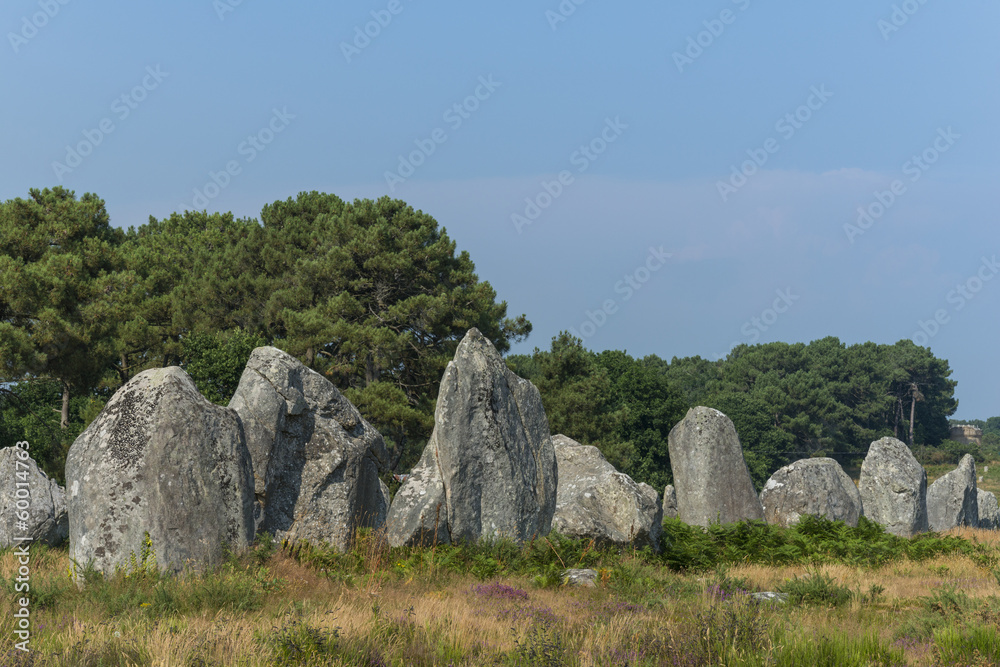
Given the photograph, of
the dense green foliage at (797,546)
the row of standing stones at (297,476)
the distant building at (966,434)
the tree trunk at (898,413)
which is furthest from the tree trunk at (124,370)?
the distant building at (966,434)

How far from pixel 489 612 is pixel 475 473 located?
457 centimetres

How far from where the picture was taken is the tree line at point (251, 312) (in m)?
26.2

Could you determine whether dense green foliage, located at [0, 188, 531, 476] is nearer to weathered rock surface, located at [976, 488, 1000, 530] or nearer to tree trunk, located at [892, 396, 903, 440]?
weathered rock surface, located at [976, 488, 1000, 530]

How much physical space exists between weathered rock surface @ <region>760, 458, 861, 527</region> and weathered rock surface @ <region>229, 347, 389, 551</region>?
14.0 meters

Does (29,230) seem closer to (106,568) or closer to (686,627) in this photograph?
(106,568)

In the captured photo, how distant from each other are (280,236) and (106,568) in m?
29.6

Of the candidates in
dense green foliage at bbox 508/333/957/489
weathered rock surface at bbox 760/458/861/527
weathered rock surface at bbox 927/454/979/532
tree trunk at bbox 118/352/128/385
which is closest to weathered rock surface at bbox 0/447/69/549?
weathered rock surface at bbox 760/458/861/527

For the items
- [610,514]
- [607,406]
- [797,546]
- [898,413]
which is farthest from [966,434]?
[610,514]

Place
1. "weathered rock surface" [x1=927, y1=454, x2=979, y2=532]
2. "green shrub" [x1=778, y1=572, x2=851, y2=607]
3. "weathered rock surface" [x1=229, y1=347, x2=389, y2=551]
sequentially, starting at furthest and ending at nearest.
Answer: "weathered rock surface" [x1=927, y1=454, x2=979, y2=532], "weathered rock surface" [x1=229, y1=347, x2=389, y2=551], "green shrub" [x1=778, y1=572, x2=851, y2=607]

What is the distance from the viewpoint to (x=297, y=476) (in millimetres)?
13289

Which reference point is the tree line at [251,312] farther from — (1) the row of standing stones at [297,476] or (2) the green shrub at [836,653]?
(2) the green shrub at [836,653]

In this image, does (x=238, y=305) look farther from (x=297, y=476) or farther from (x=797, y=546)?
(x=797, y=546)

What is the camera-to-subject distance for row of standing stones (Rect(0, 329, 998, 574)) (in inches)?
418

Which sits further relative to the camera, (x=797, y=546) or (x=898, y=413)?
(x=898, y=413)
